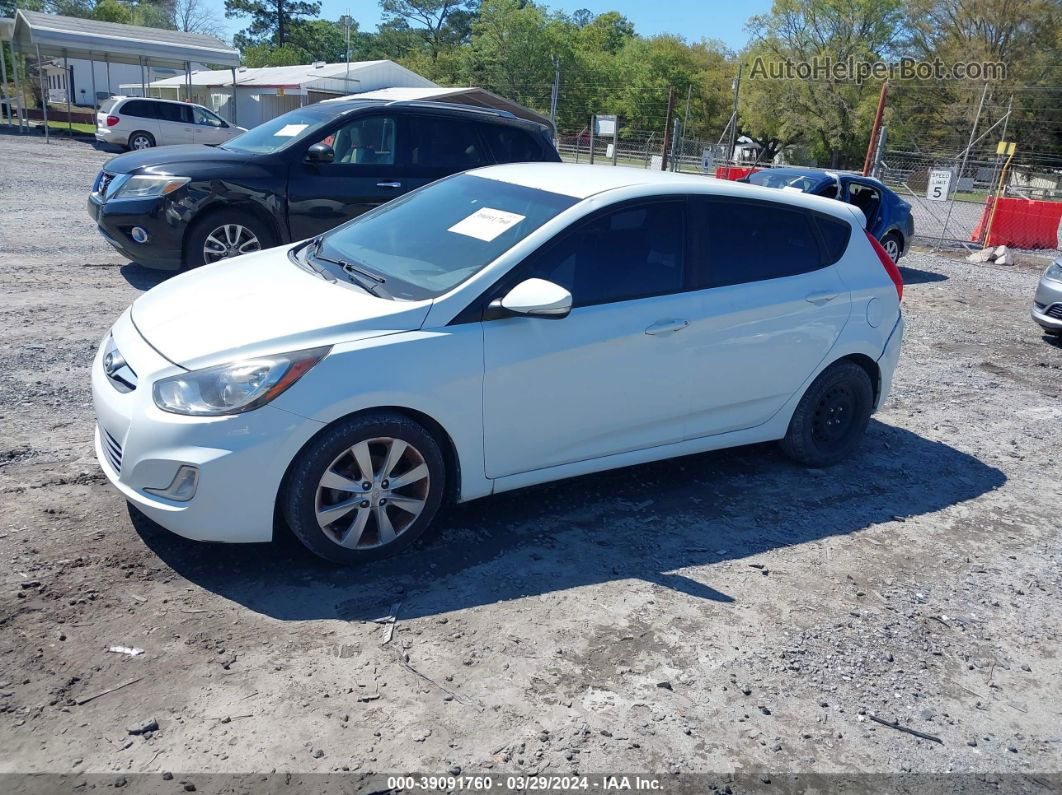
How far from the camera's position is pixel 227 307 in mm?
3932

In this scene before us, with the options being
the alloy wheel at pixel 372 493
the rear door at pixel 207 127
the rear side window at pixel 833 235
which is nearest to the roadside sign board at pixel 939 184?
the rear side window at pixel 833 235

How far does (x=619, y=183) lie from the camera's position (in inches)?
179

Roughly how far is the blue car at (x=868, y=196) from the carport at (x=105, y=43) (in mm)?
26015

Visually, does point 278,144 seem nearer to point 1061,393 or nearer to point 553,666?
point 553,666

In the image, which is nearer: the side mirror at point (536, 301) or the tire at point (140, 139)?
the side mirror at point (536, 301)

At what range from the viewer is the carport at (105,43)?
98.9ft

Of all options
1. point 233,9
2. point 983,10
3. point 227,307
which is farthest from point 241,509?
point 233,9

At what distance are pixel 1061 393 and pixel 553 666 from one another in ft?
21.3

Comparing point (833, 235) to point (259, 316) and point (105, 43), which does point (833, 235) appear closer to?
point (259, 316)

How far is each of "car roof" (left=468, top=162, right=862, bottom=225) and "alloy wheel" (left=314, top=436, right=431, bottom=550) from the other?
1.63m

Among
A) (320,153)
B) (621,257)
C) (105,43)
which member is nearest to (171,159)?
(320,153)

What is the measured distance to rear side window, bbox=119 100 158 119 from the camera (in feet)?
82.4

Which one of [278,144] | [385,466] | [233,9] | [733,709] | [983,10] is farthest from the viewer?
[233,9]

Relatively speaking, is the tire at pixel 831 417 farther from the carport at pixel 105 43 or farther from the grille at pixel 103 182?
the carport at pixel 105 43
